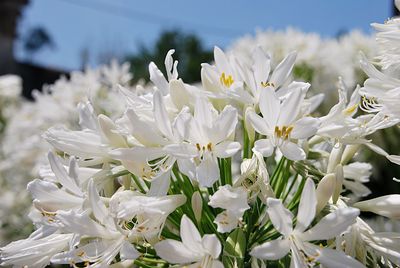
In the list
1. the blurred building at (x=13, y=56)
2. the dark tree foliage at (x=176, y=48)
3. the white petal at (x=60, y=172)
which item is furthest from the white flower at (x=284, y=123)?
the dark tree foliage at (x=176, y=48)

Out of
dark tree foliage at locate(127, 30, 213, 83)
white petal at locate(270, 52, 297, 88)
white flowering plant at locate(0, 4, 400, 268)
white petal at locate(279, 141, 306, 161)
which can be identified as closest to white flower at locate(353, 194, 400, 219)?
white flowering plant at locate(0, 4, 400, 268)

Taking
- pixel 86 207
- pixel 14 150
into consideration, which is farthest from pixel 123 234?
pixel 14 150

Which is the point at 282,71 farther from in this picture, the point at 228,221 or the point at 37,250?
the point at 37,250

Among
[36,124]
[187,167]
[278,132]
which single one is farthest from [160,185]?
[36,124]

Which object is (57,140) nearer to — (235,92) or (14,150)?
(235,92)

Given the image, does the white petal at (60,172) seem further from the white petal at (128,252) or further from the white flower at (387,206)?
the white flower at (387,206)
